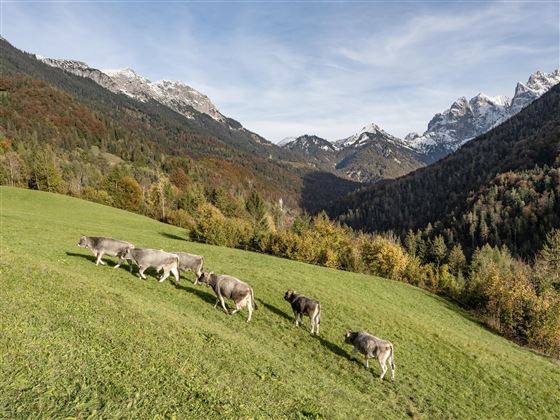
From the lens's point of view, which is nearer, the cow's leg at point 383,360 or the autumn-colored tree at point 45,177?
the cow's leg at point 383,360

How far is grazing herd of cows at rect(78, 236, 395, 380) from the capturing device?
73.4ft

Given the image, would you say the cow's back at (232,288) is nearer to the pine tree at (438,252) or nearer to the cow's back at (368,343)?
the cow's back at (368,343)

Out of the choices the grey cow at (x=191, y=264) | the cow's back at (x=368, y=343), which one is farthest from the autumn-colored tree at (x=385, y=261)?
the cow's back at (x=368, y=343)

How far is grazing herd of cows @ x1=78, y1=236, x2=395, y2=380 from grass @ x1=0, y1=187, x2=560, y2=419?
104 cm

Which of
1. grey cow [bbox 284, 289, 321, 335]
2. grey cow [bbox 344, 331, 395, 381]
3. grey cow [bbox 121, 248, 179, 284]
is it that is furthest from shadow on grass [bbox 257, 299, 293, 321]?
grey cow [bbox 121, 248, 179, 284]

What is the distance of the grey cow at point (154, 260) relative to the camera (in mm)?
27328

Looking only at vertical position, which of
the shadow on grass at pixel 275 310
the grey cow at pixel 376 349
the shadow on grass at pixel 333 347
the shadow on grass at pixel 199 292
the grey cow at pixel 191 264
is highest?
the grey cow at pixel 191 264

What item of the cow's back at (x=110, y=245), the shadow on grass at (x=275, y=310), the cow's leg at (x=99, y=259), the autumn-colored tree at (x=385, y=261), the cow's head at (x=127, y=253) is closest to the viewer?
the shadow on grass at (x=275, y=310)

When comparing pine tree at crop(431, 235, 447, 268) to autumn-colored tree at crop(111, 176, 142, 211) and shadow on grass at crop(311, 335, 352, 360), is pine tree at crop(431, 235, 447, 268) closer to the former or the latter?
autumn-colored tree at crop(111, 176, 142, 211)

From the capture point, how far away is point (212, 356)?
1675cm

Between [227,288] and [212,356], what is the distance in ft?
27.6

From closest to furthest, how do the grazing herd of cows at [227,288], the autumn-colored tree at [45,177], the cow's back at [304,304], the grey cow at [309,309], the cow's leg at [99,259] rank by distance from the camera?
the grazing herd of cows at [227,288]
the grey cow at [309,309]
the cow's back at [304,304]
the cow's leg at [99,259]
the autumn-colored tree at [45,177]

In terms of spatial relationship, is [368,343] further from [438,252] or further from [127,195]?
[438,252]

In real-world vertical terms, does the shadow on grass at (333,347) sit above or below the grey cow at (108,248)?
below
